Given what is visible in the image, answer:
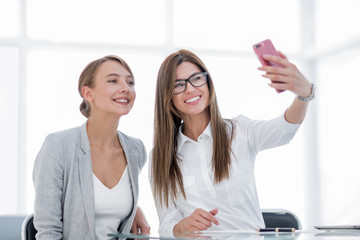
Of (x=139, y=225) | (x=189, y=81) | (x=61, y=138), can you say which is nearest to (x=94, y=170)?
(x=61, y=138)

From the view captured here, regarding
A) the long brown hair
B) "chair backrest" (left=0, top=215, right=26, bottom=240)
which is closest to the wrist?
the long brown hair

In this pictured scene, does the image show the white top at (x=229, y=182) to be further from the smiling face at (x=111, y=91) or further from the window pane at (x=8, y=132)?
the window pane at (x=8, y=132)

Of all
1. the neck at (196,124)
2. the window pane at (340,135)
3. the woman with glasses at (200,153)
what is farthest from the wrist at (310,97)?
the window pane at (340,135)

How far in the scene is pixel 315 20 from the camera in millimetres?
5969

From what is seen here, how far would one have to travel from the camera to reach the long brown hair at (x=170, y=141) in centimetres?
210

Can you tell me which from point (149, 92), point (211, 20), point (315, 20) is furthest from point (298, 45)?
point (149, 92)

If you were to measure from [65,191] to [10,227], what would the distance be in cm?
Result: 28

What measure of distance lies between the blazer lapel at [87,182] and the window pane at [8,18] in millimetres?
3270

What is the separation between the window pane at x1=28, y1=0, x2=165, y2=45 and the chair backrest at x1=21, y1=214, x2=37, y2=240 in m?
3.52

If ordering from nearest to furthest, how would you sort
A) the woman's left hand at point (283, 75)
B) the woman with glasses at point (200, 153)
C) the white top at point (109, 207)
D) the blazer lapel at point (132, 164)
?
1. the woman's left hand at point (283, 75)
2. the woman with glasses at point (200, 153)
3. the white top at point (109, 207)
4. the blazer lapel at point (132, 164)

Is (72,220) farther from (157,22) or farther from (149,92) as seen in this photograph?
(157,22)

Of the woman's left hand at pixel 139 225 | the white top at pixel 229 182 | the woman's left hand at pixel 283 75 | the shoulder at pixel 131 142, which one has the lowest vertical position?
the woman's left hand at pixel 139 225

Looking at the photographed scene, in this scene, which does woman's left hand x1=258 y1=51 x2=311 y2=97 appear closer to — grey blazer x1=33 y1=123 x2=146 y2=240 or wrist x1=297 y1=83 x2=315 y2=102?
wrist x1=297 y1=83 x2=315 y2=102

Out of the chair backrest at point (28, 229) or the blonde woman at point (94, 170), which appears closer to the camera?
the chair backrest at point (28, 229)
